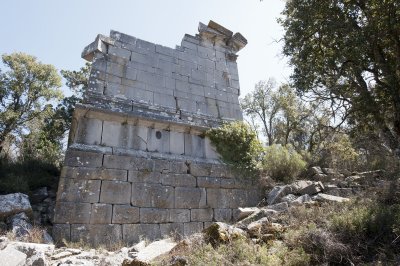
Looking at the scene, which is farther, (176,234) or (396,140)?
(396,140)

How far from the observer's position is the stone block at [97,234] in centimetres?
547

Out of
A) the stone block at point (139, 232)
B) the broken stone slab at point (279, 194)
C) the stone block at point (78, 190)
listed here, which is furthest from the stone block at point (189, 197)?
the stone block at point (78, 190)

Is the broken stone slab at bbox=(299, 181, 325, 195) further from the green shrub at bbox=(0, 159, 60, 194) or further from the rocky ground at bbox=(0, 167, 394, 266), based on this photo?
the green shrub at bbox=(0, 159, 60, 194)

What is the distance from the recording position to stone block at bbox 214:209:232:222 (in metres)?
6.89

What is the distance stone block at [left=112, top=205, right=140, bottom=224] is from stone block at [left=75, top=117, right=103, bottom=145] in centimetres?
151

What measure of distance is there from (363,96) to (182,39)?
16.7 feet

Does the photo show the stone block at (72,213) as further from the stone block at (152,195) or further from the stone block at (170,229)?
the stone block at (170,229)

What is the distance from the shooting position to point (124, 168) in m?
6.43

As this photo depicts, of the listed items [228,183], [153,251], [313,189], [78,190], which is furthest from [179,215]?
[313,189]

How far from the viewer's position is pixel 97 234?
18.5 feet

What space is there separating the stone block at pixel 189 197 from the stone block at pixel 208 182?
139 millimetres

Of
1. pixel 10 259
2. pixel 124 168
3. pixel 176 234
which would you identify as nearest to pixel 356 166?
pixel 176 234

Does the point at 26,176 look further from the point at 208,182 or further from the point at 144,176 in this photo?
the point at 208,182

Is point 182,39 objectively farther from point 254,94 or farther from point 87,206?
point 254,94
